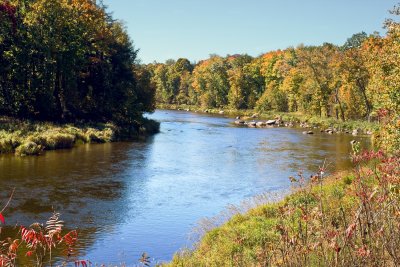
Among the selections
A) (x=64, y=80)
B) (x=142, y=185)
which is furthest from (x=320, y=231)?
(x=64, y=80)

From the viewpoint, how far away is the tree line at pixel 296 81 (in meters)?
64.0

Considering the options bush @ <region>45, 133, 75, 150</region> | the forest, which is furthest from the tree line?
bush @ <region>45, 133, 75, 150</region>

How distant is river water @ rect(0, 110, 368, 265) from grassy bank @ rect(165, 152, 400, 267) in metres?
2.65

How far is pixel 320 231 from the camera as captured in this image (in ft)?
20.1

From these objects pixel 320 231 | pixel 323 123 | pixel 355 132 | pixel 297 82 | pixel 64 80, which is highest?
pixel 297 82

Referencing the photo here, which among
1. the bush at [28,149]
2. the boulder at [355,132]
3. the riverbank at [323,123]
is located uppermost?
the riverbank at [323,123]

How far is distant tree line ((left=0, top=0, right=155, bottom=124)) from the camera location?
140 feet

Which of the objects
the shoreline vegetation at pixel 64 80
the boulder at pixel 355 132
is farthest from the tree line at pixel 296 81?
the shoreline vegetation at pixel 64 80

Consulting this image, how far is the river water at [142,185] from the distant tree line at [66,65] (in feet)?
31.6

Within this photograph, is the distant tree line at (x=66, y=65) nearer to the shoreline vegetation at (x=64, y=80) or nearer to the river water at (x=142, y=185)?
the shoreline vegetation at (x=64, y=80)

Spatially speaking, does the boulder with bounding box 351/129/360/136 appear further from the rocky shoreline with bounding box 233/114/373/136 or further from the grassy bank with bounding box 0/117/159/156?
the grassy bank with bounding box 0/117/159/156

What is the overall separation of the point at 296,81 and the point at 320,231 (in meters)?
90.9

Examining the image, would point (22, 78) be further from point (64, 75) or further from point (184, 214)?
point (184, 214)

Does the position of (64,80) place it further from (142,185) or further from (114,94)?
(142,185)
